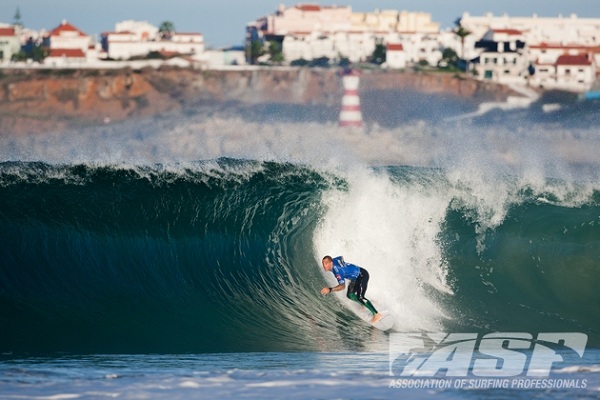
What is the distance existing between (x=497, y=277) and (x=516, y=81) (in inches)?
2602

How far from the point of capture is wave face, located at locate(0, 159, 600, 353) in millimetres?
9867

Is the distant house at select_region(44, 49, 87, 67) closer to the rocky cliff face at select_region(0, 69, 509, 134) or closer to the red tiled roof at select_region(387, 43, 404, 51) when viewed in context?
the rocky cliff face at select_region(0, 69, 509, 134)

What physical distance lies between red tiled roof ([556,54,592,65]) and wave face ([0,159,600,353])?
64390 millimetres

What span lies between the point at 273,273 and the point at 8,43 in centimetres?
7105

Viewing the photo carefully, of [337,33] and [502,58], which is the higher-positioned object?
[337,33]

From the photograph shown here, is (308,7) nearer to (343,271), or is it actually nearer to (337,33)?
(337,33)

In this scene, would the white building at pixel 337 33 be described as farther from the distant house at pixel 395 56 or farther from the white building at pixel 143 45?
the white building at pixel 143 45

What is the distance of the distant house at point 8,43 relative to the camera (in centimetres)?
7725

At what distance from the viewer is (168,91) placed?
230ft

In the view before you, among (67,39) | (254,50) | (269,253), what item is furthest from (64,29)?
(269,253)

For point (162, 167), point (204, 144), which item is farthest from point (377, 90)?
point (162, 167)

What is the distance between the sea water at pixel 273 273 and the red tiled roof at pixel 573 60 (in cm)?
6274

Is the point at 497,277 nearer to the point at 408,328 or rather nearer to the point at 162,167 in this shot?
the point at 408,328

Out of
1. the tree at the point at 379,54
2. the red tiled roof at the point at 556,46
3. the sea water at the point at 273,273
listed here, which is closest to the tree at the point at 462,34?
the red tiled roof at the point at 556,46
